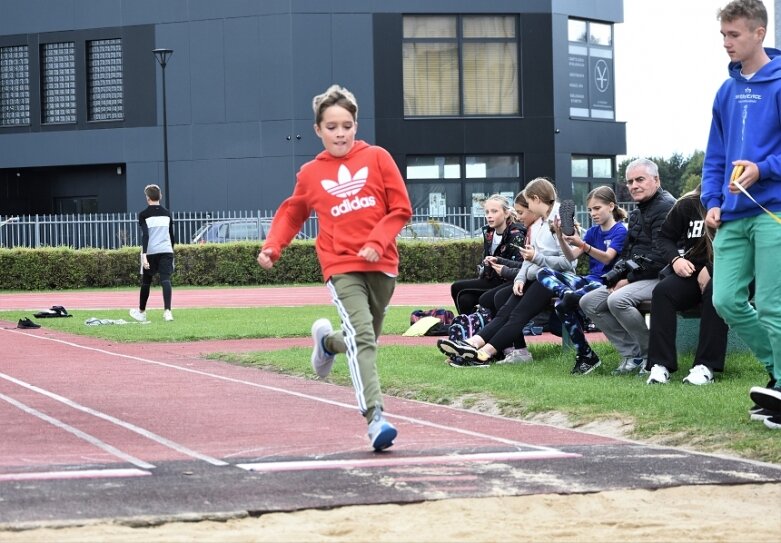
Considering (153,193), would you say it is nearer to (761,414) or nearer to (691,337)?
(691,337)

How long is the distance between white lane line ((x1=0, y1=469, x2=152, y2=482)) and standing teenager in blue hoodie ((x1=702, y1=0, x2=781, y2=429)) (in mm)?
3547

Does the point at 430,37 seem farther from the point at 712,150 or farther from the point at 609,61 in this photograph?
the point at 712,150

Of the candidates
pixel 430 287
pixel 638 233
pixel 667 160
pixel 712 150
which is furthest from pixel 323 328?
pixel 667 160

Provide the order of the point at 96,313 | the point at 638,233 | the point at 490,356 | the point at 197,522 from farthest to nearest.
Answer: the point at 96,313 < the point at 490,356 < the point at 638,233 < the point at 197,522

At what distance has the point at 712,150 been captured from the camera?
8.15m

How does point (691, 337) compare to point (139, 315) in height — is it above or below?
above

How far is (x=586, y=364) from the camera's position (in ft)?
Result: 36.1

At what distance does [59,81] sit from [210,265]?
595 inches

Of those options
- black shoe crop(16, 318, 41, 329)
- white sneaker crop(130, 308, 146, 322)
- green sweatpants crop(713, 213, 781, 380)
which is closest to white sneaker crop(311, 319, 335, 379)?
green sweatpants crop(713, 213, 781, 380)

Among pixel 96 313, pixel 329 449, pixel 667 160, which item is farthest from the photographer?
pixel 667 160

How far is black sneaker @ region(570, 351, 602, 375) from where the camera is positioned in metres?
11.0

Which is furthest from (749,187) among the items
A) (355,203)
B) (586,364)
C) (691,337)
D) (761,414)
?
(691,337)

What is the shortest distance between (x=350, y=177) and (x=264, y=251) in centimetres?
70

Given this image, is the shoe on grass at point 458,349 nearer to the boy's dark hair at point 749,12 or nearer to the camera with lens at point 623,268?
the camera with lens at point 623,268
